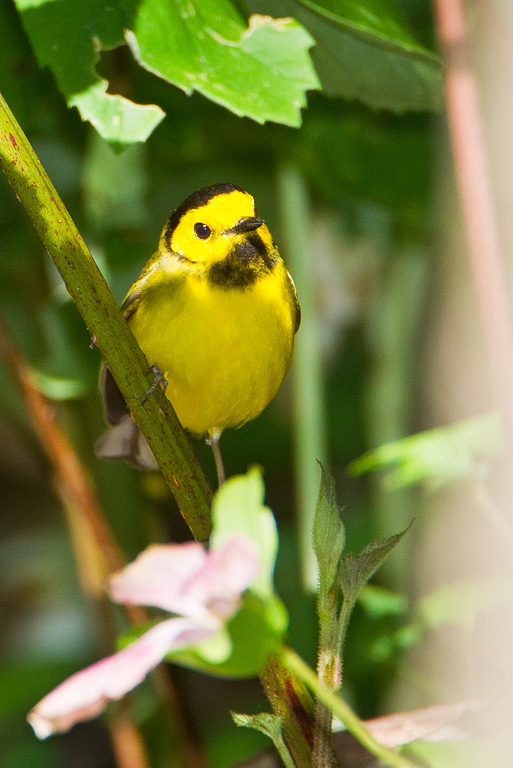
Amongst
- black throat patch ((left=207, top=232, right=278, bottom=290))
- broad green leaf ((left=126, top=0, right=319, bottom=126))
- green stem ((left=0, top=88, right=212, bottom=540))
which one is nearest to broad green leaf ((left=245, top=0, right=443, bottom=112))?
broad green leaf ((left=126, top=0, right=319, bottom=126))

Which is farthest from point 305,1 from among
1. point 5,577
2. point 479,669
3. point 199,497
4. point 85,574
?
point 5,577

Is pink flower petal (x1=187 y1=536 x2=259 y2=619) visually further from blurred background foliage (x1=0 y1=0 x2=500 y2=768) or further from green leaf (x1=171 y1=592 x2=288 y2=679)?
Answer: blurred background foliage (x1=0 y1=0 x2=500 y2=768)

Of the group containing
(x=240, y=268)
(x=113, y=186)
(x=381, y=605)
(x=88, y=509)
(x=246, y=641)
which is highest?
(x=113, y=186)

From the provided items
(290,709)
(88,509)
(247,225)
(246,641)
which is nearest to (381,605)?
(88,509)

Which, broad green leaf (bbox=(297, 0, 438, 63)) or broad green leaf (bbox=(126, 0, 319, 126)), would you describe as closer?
broad green leaf (bbox=(126, 0, 319, 126))

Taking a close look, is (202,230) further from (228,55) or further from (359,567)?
(359,567)

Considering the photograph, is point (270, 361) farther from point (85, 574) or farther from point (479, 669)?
point (479, 669)
